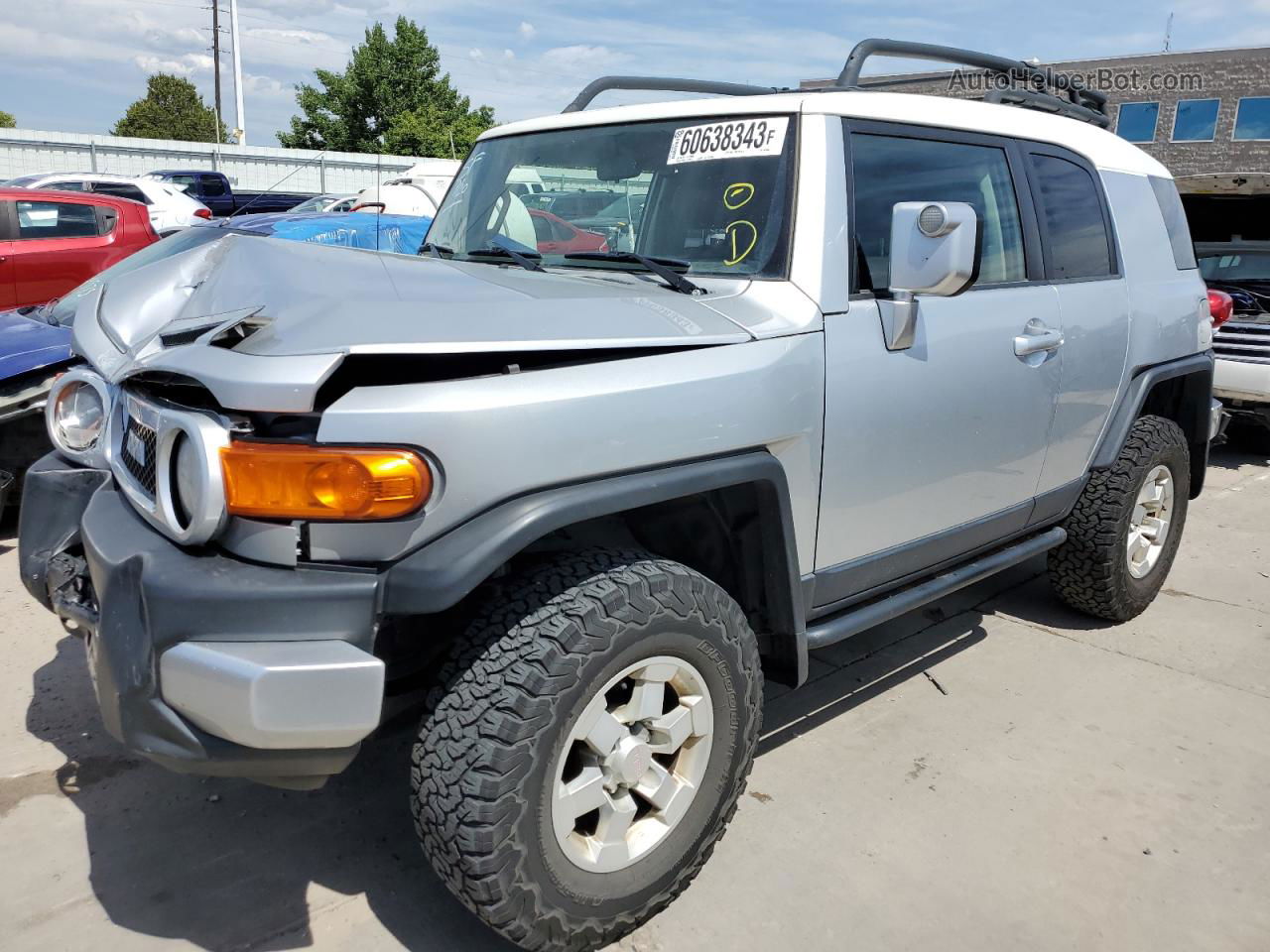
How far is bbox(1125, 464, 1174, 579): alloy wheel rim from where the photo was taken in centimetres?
428

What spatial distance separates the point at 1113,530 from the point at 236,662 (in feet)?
11.2

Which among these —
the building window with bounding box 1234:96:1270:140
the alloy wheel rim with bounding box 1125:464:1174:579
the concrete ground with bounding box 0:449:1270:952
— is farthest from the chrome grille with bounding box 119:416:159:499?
the building window with bounding box 1234:96:1270:140

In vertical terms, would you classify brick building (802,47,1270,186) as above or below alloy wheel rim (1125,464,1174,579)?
above

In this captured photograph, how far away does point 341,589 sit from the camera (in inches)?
73.4

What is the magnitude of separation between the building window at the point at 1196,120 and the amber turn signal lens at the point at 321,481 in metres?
36.5

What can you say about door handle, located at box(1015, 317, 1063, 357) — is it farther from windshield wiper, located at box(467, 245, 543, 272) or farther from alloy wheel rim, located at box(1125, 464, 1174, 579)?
windshield wiper, located at box(467, 245, 543, 272)

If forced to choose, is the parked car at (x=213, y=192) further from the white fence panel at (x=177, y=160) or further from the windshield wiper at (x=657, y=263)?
the windshield wiper at (x=657, y=263)

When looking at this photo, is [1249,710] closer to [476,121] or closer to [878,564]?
[878,564]

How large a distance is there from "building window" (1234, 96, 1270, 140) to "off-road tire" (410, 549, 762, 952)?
35559 millimetres

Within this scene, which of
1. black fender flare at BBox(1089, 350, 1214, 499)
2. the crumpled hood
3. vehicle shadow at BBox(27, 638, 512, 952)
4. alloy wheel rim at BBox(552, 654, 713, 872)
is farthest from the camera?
black fender flare at BBox(1089, 350, 1214, 499)

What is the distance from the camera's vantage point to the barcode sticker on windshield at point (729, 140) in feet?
9.07

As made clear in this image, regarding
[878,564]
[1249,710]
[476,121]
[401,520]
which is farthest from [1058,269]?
[476,121]

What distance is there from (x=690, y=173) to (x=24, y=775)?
8.61 feet

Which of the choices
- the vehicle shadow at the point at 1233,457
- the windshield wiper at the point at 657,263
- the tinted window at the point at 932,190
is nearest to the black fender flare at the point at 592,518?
the windshield wiper at the point at 657,263
